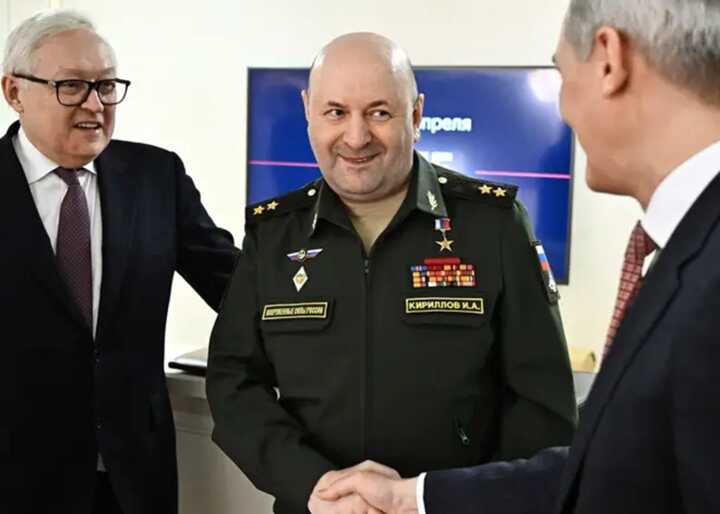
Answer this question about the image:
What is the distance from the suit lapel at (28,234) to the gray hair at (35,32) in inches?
7.8

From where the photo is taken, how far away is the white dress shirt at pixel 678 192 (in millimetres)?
938

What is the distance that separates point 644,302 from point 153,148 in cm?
128

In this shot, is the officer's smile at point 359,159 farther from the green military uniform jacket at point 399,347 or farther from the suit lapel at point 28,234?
the suit lapel at point 28,234

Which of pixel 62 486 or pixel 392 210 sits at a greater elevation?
pixel 392 210

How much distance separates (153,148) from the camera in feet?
6.39

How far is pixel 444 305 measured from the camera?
1.55m

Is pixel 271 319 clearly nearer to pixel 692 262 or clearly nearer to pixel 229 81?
pixel 692 262

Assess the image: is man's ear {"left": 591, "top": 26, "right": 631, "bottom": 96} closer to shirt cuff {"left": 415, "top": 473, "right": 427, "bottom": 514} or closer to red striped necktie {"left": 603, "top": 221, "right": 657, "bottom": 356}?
red striped necktie {"left": 603, "top": 221, "right": 657, "bottom": 356}

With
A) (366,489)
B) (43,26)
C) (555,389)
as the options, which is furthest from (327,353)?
(43,26)

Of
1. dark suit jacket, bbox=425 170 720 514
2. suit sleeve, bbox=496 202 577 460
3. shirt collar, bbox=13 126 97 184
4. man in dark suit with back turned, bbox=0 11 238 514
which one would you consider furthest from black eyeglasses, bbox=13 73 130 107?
dark suit jacket, bbox=425 170 720 514

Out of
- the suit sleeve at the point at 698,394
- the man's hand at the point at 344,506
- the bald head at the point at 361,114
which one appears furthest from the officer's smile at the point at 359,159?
the suit sleeve at the point at 698,394

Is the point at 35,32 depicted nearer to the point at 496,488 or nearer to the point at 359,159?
the point at 359,159

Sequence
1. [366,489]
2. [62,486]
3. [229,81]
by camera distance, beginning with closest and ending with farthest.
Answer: [366,489], [62,486], [229,81]

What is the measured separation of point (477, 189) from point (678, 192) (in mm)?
693
